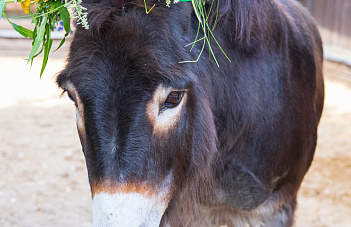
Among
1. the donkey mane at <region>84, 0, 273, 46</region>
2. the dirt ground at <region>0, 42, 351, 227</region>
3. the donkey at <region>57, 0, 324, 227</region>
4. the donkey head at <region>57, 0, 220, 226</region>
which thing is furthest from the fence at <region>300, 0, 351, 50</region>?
the donkey head at <region>57, 0, 220, 226</region>

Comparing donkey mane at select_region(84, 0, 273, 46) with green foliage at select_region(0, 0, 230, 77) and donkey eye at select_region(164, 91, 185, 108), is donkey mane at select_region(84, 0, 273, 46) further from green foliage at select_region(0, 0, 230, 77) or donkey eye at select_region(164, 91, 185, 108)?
donkey eye at select_region(164, 91, 185, 108)

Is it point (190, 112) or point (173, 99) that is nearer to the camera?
point (173, 99)

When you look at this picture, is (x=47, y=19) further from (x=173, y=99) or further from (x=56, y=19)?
(x=173, y=99)

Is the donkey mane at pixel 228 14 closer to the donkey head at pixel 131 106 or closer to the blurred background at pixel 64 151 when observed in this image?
the donkey head at pixel 131 106

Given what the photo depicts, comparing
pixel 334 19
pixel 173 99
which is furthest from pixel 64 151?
pixel 334 19

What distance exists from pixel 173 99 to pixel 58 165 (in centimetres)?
351

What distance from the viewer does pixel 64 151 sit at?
17.9 ft

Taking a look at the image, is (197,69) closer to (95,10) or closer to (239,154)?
(95,10)

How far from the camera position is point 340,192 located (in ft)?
15.2

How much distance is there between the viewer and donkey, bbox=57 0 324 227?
178 centimetres

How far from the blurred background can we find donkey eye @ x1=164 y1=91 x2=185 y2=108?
1.01 meters

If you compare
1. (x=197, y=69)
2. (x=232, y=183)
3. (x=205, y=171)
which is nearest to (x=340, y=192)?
(x=232, y=183)

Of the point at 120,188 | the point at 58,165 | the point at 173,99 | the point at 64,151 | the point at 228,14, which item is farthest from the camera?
the point at 64,151

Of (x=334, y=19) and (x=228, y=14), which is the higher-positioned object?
(x=228, y=14)
